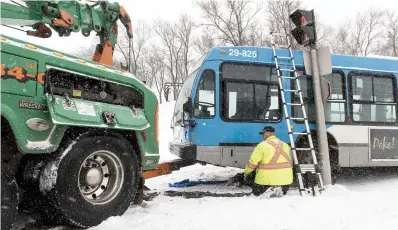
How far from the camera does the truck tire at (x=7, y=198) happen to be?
3391 millimetres

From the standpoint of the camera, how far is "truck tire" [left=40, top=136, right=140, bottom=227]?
3928 millimetres

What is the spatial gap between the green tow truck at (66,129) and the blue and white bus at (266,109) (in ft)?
6.93

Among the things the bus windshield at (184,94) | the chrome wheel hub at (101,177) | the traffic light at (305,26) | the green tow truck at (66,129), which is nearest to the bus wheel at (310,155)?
the traffic light at (305,26)

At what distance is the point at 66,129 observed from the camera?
414 centimetres

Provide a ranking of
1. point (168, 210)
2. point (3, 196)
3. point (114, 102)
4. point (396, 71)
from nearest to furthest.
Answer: point (3, 196) → point (114, 102) → point (168, 210) → point (396, 71)

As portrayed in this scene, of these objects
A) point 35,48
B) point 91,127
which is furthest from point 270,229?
point 35,48

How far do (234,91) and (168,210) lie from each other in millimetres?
3106

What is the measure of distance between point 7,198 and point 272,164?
3983mm

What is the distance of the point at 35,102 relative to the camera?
12.7 ft

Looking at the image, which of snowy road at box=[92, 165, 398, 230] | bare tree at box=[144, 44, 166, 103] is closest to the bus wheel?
snowy road at box=[92, 165, 398, 230]

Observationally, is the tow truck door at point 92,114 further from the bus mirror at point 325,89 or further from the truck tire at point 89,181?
the bus mirror at point 325,89

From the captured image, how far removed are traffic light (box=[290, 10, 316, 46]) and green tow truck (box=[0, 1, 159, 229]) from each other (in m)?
3.62

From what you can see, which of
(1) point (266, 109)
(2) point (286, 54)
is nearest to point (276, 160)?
(1) point (266, 109)

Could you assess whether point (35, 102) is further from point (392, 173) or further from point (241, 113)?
point (392, 173)
